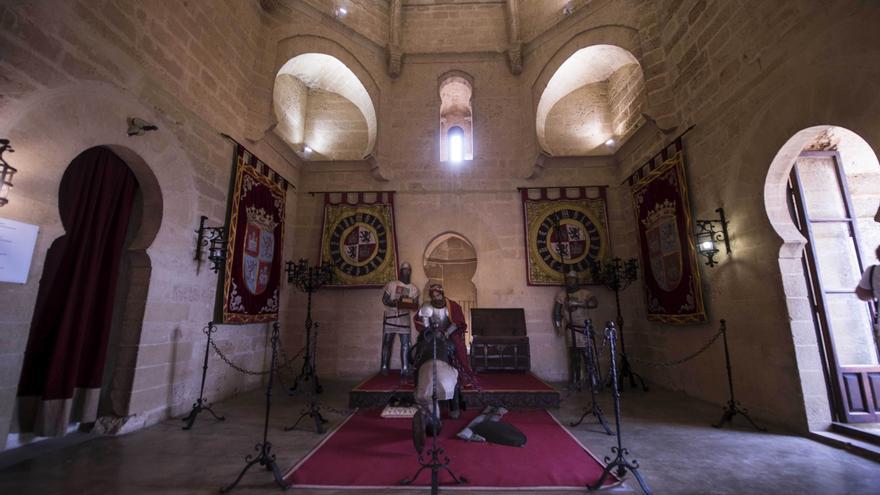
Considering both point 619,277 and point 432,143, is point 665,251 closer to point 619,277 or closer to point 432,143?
point 619,277

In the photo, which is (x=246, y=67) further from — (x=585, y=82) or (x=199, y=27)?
(x=585, y=82)

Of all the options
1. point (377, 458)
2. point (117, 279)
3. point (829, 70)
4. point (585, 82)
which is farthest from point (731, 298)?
point (117, 279)

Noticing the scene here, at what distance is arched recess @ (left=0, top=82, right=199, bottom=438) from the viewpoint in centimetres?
296

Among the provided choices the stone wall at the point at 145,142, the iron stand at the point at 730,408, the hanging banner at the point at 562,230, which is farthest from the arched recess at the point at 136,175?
the iron stand at the point at 730,408

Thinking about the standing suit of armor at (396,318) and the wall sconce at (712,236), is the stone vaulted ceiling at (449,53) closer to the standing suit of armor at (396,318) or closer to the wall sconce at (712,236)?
the standing suit of armor at (396,318)

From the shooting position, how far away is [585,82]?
8703 mm

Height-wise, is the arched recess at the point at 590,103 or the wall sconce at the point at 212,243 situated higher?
the arched recess at the point at 590,103

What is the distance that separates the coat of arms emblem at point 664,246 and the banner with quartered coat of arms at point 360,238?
4.65 metres

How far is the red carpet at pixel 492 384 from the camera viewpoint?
16.1 ft

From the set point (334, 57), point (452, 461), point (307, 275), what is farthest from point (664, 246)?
point (334, 57)

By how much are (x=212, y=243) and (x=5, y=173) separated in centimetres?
223

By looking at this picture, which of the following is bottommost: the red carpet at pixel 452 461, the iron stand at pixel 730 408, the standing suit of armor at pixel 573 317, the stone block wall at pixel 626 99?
the red carpet at pixel 452 461

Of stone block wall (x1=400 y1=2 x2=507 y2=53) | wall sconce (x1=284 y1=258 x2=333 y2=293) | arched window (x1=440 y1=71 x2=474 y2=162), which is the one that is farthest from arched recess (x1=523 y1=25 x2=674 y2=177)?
wall sconce (x1=284 y1=258 x2=333 y2=293)

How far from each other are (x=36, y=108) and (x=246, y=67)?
3.57m
